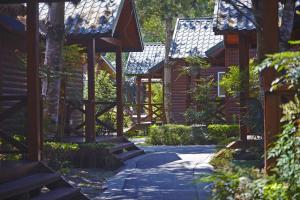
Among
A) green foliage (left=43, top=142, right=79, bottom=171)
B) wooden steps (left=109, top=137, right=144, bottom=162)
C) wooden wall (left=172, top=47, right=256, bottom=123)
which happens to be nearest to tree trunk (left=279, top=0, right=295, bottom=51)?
green foliage (left=43, top=142, right=79, bottom=171)

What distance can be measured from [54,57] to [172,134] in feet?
31.4

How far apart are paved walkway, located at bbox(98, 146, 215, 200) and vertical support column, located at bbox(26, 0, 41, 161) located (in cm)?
146

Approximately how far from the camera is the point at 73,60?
15789 mm

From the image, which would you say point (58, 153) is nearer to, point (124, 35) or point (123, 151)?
point (123, 151)

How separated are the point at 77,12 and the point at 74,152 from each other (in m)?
4.61

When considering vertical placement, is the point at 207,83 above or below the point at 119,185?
above

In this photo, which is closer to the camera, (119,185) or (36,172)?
(36,172)

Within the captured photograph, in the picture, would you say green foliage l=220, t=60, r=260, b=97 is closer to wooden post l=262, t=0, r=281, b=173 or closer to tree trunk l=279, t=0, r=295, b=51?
tree trunk l=279, t=0, r=295, b=51

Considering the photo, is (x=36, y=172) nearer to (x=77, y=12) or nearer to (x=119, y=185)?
(x=119, y=185)

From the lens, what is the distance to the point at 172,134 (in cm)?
2278

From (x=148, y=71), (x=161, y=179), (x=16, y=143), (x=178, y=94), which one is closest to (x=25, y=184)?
(x=16, y=143)

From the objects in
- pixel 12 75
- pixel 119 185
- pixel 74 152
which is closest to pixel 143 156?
pixel 74 152

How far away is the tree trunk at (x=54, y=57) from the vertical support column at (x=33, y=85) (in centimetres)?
419

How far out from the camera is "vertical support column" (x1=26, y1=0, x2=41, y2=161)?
31.1ft
